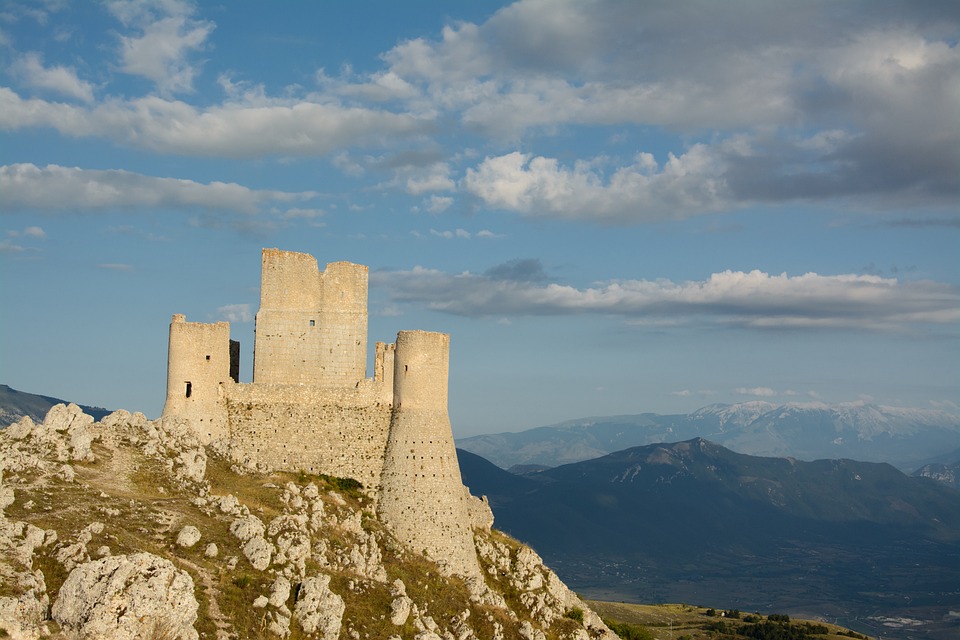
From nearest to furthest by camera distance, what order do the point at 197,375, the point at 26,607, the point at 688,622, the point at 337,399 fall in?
the point at 26,607 → the point at 197,375 → the point at 337,399 → the point at 688,622

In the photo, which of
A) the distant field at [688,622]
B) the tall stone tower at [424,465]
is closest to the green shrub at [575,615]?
the tall stone tower at [424,465]

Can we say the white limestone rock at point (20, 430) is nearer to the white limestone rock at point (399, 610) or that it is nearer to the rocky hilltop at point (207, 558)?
the rocky hilltop at point (207, 558)

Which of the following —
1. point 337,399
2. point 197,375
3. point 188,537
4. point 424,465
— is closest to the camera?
point 188,537

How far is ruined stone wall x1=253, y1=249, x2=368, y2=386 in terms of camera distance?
59.2 metres

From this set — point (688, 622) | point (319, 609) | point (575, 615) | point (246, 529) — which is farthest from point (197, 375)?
point (688, 622)

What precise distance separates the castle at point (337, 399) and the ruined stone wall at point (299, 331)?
6cm

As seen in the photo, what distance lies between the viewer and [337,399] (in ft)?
194

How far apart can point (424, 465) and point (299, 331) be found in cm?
1039

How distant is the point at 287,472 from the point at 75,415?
1200cm

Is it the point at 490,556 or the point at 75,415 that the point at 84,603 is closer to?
the point at 75,415

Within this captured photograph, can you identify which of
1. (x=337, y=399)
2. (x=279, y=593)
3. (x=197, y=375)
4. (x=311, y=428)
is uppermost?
(x=197, y=375)

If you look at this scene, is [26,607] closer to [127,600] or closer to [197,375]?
[127,600]

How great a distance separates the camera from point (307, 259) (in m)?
59.6

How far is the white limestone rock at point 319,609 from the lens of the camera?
4225 cm
